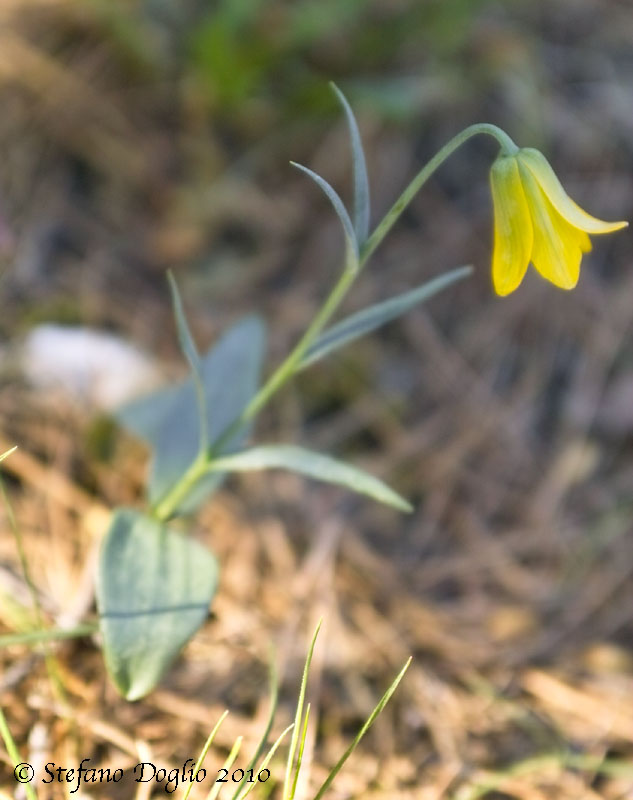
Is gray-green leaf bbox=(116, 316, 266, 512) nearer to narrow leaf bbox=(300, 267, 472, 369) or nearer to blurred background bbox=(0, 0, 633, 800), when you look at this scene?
blurred background bbox=(0, 0, 633, 800)

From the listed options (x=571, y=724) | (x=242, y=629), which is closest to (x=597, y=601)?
(x=571, y=724)

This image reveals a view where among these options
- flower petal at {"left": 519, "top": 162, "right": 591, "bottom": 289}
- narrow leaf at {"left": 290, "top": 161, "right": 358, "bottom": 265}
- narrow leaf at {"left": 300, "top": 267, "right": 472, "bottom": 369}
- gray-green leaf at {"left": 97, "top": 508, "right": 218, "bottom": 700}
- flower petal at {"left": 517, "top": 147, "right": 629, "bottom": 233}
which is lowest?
gray-green leaf at {"left": 97, "top": 508, "right": 218, "bottom": 700}

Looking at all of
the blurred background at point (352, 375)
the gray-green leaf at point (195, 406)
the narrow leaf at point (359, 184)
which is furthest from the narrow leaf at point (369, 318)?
the blurred background at point (352, 375)

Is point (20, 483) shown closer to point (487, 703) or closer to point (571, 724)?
point (487, 703)

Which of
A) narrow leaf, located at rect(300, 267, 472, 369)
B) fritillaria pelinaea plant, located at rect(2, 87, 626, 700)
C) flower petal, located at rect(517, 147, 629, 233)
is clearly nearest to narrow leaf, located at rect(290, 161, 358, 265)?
fritillaria pelinaea plant, located at rect(2, 87, 626, 700)

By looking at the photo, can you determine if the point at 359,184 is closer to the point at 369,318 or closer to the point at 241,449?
the point at 369,318

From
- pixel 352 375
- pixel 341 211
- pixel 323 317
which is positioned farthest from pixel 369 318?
pixel 352 375
